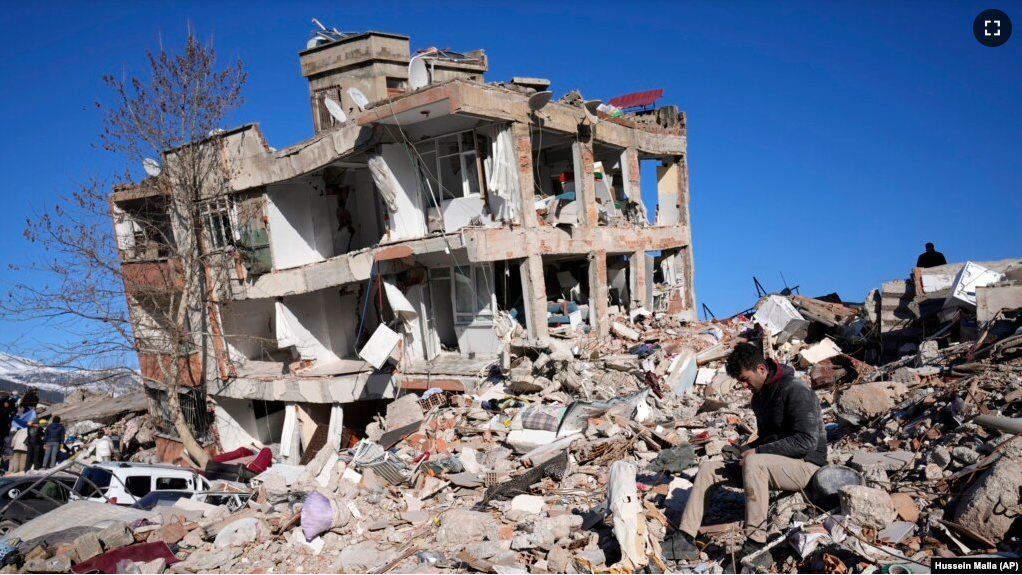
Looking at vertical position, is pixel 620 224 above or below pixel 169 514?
above

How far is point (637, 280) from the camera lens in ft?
64.7

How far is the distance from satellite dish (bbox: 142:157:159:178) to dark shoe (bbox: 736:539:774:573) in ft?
64.9

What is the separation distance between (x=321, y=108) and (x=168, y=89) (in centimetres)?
716

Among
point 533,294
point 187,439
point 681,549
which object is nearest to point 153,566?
point 681,549

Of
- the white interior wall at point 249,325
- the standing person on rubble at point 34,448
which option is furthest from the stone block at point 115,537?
the standing person on rubble at point 34,448

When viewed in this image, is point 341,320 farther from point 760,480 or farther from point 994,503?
point 994,503

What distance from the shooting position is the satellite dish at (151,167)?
64.9 ft

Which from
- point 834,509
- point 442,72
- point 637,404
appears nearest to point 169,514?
point 637,404

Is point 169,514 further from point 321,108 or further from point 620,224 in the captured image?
point 321,108

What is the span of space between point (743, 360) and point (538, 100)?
11526mm

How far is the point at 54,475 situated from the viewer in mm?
10789

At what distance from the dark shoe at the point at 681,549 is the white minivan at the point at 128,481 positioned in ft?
29.9

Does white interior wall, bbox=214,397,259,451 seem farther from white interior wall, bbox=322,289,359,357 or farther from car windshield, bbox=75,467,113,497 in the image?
car windshield, bbox=75,467,113,497

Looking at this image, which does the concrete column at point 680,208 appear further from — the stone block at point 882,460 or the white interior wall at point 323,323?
the stone block at point 882,460
